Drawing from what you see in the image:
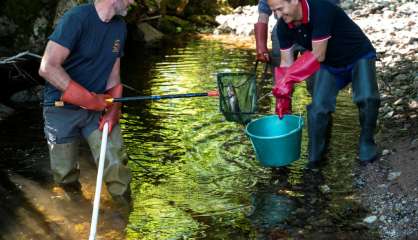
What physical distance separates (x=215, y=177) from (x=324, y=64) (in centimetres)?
175

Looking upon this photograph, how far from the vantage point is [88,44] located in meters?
5.25

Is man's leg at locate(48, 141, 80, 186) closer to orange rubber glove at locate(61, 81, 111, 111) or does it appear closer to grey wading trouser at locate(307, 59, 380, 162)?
orange rubber glove at locate(61, 81, 111, 111)

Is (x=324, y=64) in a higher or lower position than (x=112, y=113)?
higher

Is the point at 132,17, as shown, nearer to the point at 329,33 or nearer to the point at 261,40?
the point at 261,40

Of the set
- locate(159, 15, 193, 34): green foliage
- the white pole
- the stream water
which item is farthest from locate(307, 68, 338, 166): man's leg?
locate(159, 15, 193, 34): green foliage

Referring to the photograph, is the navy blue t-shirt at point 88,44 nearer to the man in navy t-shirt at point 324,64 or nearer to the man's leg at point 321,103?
the man in navy t-shirt at point 324,64

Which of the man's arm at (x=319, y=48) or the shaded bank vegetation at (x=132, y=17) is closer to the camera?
the man's arm at (x=319, y=48)

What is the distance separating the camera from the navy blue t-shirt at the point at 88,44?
5051 mm

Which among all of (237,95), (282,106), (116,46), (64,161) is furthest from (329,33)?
(64,161)

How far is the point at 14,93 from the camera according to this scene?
10.2 meters

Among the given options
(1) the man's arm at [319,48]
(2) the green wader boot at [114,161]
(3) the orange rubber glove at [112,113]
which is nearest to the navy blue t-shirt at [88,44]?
(3) the orange rubber glove at [112,113]

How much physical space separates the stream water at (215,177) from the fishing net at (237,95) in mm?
694

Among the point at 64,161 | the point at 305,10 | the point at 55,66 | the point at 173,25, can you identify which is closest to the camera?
the point at 55,66

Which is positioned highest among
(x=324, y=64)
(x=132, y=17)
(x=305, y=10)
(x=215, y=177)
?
(x=305, y=10)
